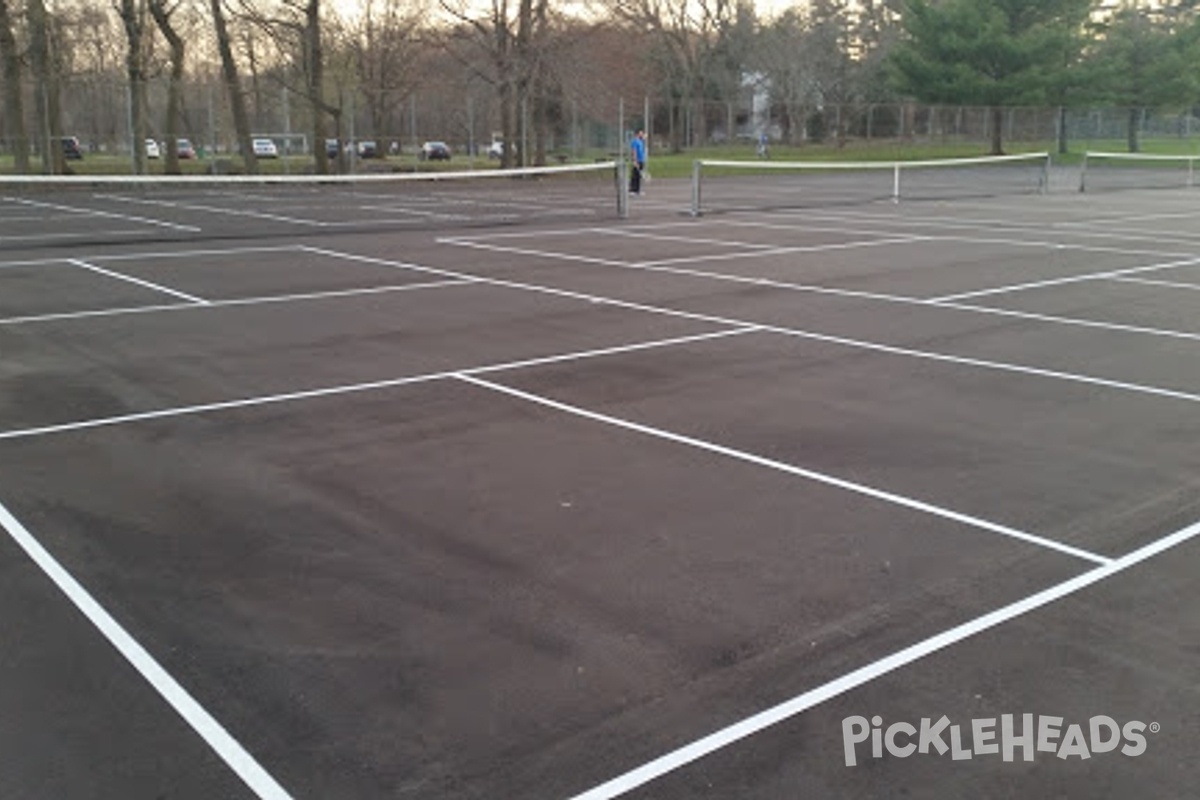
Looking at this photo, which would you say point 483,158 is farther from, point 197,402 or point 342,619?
point 342,619

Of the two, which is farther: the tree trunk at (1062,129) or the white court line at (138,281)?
the tree trunk at (1062,129)

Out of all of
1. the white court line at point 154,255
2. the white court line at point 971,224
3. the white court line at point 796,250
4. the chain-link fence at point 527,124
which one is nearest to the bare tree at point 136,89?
the chain-link fence at point 527,124

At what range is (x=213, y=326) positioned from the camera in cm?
1211

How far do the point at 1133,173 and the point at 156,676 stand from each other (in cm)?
5236

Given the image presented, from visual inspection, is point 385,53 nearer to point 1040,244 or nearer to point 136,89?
point 136,89

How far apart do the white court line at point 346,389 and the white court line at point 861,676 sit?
5522mm

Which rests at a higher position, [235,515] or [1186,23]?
[1186,23]

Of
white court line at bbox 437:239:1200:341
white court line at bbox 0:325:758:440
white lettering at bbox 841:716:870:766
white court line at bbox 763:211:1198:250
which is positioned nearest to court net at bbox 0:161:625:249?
white court line at bbox 763:211:1198:250

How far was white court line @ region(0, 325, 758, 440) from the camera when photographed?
8.00 metres

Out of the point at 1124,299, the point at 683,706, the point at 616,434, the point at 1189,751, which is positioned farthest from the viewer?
the point at 1124,299

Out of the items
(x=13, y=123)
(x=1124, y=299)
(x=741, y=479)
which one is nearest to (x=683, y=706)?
(x=741, y=479)

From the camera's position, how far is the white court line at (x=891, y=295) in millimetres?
12180

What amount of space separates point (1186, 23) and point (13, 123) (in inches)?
2433

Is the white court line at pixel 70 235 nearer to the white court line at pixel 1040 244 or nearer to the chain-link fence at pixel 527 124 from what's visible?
the white court line at pixel 1040 244
